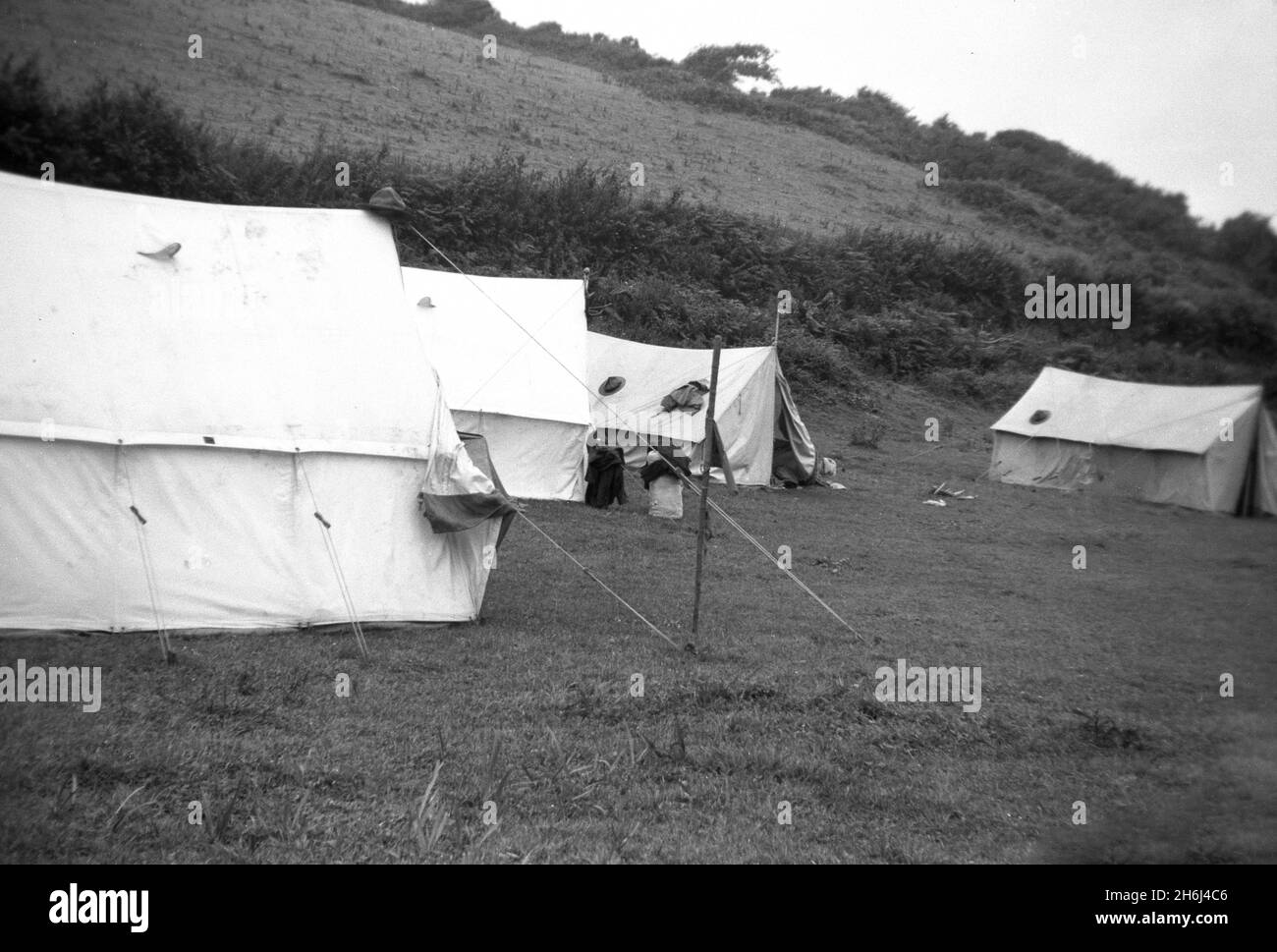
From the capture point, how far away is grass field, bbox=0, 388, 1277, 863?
13.5 feet

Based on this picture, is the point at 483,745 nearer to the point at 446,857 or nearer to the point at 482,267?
the point at 446,857

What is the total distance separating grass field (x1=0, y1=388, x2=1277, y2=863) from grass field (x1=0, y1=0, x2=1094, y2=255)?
8.78 meters

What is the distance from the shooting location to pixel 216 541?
25.7 ft

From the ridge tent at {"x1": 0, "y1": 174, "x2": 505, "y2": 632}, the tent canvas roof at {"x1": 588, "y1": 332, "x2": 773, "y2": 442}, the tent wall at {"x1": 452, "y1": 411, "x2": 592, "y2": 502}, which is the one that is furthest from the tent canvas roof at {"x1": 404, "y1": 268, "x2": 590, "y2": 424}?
the ridge tent at {"x1": 0, "y1": 174, "x2": 505, "y2": 632}

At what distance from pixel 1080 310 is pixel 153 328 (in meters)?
6.83

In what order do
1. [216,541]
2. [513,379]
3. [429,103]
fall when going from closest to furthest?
[216,541]
[513,379]
[429,103]

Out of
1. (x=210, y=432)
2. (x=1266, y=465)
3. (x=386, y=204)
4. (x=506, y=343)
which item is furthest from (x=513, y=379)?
(x=1266, y=465)

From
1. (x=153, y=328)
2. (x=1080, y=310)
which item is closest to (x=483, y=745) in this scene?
(x=1080, y=310)

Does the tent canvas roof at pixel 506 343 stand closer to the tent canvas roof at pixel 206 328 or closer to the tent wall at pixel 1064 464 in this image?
the tent canvas roof at pixel 206 328

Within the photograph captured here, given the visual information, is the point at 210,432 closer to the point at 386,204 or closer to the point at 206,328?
the point at 206,328

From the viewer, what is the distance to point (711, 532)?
13.3 metres

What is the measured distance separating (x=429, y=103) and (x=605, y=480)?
21.7 m

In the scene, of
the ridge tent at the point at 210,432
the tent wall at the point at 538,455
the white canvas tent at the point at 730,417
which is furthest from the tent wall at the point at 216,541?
the white canvas tent at the point at 730,417

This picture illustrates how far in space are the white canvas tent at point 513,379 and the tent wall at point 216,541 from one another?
257 inches
